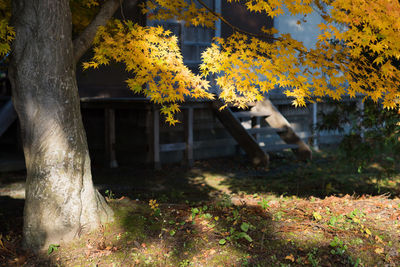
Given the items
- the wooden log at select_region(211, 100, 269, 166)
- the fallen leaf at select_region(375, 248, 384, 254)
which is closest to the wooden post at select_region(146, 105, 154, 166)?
the wooden log at select_region(211, 100, 269, 166)

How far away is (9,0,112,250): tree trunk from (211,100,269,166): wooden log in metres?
6.83

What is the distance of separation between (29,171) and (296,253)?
343 cm

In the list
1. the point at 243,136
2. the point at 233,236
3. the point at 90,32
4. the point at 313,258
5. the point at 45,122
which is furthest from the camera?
the point at 243,136

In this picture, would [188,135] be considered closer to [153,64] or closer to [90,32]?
[153,64]

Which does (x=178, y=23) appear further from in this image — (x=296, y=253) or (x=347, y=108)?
(x=296, y=253)

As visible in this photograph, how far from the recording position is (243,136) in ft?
39.5

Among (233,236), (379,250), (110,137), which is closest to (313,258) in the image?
(379,250)

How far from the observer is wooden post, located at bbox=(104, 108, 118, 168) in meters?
12.4

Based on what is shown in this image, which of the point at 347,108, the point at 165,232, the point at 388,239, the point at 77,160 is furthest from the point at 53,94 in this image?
the point at 347,108

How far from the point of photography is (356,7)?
559cm

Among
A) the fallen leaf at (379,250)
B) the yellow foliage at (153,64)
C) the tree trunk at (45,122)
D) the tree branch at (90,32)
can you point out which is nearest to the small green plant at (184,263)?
the tree trunk at (45,122)

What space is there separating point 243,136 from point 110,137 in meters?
3.76

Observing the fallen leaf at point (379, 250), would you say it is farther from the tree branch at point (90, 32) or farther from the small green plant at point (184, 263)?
the tree branch at point (90, 32)

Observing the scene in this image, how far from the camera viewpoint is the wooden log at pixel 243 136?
11891 millimetres
